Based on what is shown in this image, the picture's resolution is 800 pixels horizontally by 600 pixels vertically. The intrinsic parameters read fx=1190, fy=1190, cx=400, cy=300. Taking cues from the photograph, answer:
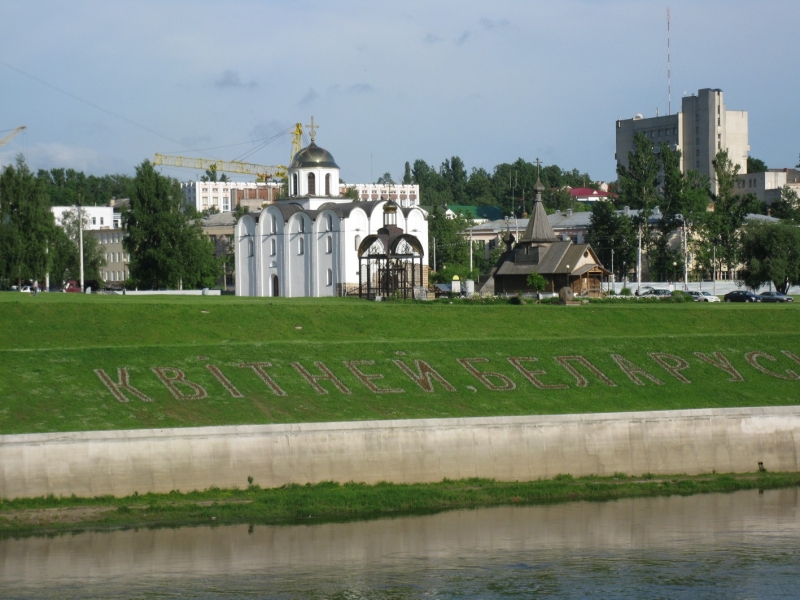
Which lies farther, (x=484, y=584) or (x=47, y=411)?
(x=47, y=411)

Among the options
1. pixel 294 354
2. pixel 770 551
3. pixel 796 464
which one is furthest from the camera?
pixel 294 354

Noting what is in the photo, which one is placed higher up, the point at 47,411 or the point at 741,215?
the point at 741,215

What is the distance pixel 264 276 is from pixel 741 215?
41.6m

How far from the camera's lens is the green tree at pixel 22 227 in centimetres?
7312

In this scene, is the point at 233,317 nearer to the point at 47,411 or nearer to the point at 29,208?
the point at 47,411

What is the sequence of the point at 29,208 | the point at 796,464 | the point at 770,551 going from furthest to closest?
1. the point at 29,208
2. the point at 796,464
3. the point at 770,551

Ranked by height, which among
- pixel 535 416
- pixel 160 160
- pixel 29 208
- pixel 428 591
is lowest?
pixel 428 591

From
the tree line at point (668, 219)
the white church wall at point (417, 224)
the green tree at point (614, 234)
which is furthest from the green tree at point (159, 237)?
the tree line at point (668, 219)

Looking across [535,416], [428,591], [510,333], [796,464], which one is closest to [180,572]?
[428,591]

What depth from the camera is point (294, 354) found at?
121ft

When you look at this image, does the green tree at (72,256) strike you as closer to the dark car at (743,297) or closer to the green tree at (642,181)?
the dark car at (743,297)

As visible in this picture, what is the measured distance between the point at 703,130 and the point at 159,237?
92.0 metres

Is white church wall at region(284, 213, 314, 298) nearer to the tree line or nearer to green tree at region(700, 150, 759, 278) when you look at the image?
the tree line

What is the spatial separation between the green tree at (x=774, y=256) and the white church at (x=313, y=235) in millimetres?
23474
